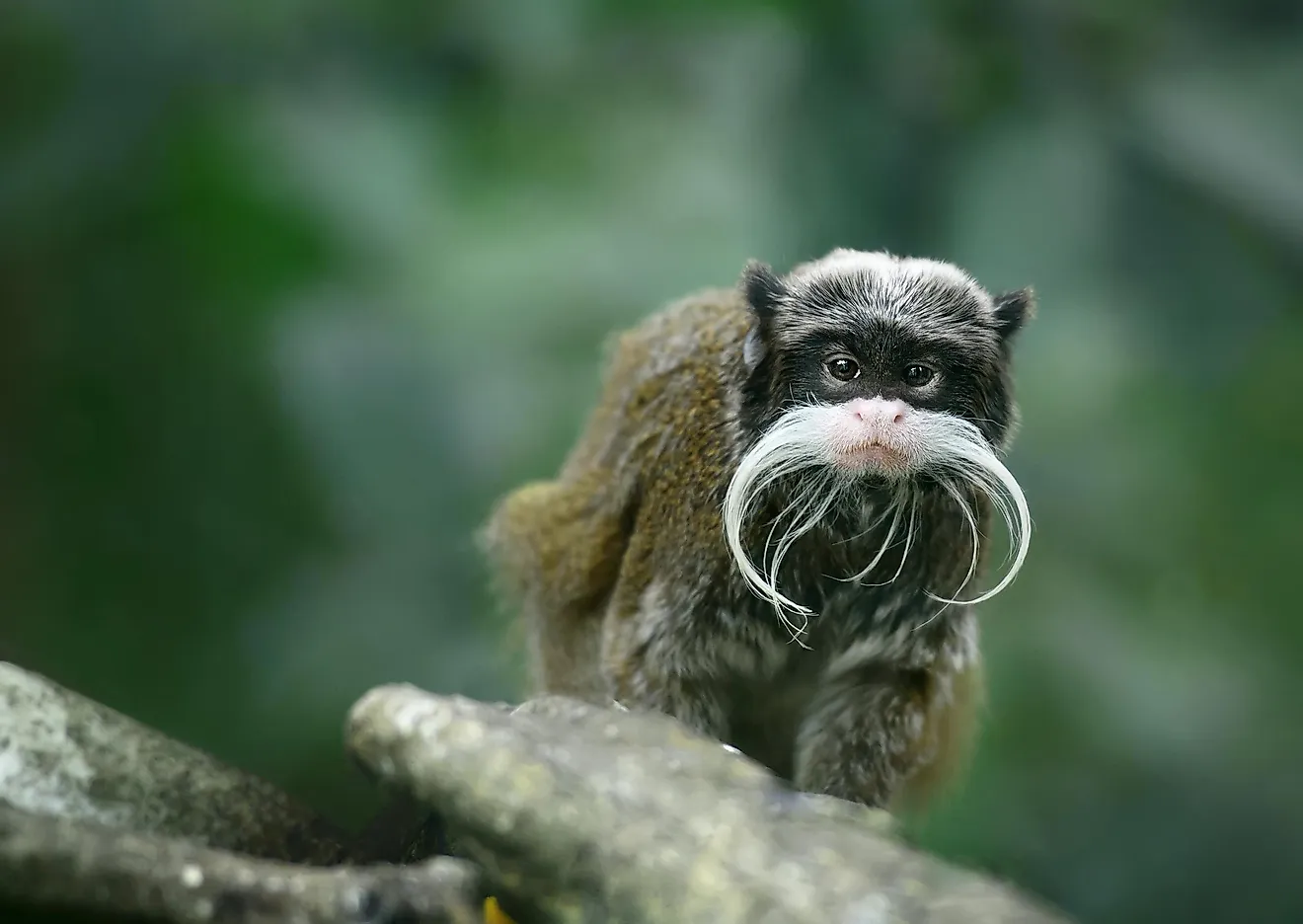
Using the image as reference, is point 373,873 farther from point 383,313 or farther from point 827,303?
point 383,313

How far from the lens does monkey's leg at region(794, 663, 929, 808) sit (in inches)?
100

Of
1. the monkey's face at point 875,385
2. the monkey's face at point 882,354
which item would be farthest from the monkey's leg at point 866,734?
the monkey's face at point 882,354

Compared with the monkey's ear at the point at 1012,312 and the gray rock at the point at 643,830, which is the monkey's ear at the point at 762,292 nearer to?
the monkey's ear at the point at 1012,312

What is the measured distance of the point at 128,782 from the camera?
1.98 metres

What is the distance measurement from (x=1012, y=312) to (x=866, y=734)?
2.66 ft

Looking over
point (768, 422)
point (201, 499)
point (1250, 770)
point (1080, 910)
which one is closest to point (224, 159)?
point (201, 499)

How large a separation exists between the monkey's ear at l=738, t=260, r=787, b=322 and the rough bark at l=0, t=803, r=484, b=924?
3.86ft

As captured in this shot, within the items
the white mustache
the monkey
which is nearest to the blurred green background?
the monkey

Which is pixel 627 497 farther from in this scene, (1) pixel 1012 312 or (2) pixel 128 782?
(2) pixel 128 782

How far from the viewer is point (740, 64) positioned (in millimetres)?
4137

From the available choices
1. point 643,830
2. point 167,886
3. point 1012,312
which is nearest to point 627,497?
point 1012,312

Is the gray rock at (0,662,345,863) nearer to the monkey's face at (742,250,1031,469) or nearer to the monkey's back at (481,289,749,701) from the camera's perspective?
the monkey's back at (481,289,749,701)

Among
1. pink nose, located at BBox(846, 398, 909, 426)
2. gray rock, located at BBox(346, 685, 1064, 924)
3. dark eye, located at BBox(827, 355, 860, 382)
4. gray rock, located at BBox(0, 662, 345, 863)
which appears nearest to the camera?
gray rock, located at BBox(346, 685, 1064, 924)

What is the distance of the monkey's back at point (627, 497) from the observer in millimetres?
2535
